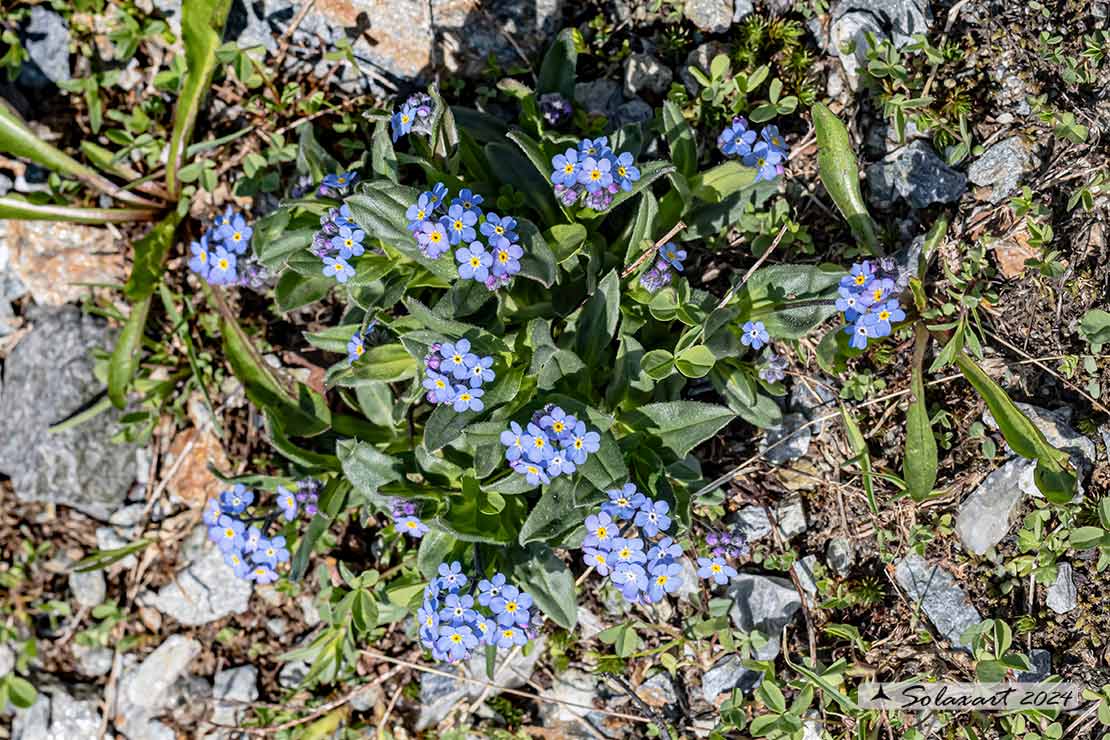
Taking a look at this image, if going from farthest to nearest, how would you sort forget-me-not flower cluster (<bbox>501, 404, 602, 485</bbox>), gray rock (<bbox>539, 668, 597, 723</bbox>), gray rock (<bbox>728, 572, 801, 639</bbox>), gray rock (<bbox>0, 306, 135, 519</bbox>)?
gray rock (<bbox>0, 306, 135, 519</bbox>)
gray rock (<bbox>539, 668, 597, 723</bbox>)
gray rock (<bbox>728, 572, 801, 639</bbox>)
forget-me-not flower cluster (<bbox>501, 404, 602, 485</bbox>)

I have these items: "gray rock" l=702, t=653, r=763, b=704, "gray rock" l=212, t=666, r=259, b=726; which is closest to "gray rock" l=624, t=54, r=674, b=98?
"gray rock" l=702, t=653, r=763, b=704

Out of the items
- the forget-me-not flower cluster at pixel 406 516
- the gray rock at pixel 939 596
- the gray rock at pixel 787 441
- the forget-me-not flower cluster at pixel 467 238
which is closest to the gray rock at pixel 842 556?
the gray rock at pixel 939 596

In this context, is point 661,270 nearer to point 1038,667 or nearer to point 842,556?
point 842,556

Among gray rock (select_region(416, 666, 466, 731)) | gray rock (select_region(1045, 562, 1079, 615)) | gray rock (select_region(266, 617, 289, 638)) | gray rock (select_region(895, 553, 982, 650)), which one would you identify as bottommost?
gray rock (select_region(1045, 562, 1079, 615))

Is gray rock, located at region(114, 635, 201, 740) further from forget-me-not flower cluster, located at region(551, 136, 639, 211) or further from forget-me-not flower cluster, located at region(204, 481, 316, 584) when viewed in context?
forget-me-not flower cluster, located at region(551, 136, 639, 211)

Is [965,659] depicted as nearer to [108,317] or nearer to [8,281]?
[108,317]

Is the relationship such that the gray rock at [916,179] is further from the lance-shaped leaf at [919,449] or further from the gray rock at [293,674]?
the gray rock at [293,674]
